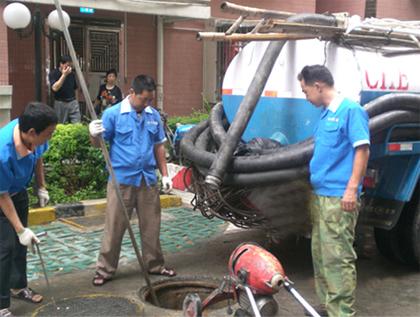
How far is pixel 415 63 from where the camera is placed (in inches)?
194

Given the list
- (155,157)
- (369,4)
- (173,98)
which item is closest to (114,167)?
(155,157)

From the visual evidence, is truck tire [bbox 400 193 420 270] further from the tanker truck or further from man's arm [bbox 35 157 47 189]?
man's arm [bbox 35 157 47 189]

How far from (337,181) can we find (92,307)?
216 cm

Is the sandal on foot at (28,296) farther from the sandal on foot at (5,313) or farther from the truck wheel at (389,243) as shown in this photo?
the truck wheel at (389,243)

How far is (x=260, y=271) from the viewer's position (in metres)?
3.41

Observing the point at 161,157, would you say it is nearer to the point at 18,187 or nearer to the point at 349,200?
the point at 18,187

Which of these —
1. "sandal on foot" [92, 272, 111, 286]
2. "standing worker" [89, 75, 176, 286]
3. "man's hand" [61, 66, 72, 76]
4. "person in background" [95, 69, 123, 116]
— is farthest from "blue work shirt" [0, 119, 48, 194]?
"person in background" [95, 69, 123, 116]

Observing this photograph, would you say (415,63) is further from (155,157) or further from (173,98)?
(173,98)

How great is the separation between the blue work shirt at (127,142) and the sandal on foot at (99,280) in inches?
33.3

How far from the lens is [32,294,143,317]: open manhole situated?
4.34 m

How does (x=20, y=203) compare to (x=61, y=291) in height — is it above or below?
above

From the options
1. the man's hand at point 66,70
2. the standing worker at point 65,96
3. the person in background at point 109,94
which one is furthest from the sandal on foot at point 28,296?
the person in background at point 109,94

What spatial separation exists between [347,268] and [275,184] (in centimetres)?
84

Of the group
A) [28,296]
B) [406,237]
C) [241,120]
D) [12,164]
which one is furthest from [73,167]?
[406,237]
